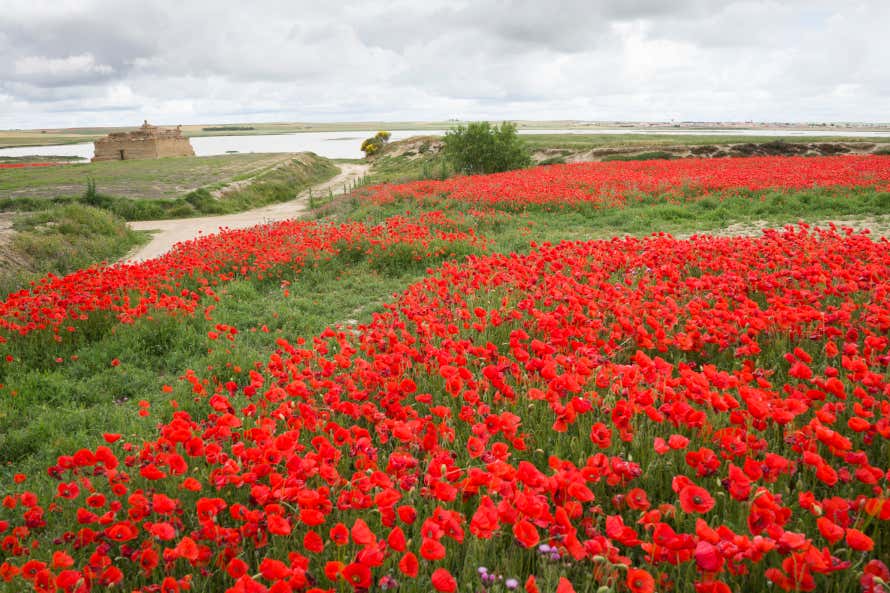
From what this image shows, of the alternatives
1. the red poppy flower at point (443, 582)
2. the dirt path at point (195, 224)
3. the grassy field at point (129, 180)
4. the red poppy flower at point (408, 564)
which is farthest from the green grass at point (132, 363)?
the grassy field at point (129, 180)

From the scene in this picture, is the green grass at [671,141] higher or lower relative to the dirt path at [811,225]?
higher

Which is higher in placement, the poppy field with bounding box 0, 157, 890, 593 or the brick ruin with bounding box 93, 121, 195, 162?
the brick ruin with bounding box 93, 121, 195, 162

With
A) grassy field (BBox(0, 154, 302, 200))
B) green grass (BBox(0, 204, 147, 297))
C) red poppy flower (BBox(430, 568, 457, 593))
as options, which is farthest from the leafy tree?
red poppy flower (BBox(430, 568, 457, 593))

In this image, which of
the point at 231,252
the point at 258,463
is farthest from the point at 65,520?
the point at 231,252

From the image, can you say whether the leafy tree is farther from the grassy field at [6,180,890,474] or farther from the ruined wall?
the grassy field at [6,180,890,474]

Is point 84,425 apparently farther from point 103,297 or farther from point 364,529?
point 364,529

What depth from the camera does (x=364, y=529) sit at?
1.77m

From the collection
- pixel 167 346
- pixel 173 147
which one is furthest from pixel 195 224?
pixel 173 147

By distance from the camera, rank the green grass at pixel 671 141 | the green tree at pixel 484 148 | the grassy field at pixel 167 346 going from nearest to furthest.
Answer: the grassy field at pixel 167 346 → the green tree at pixel 484 148 → the green grass at pixel 671 141

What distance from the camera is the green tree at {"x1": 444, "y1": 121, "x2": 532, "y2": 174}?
2992 cm

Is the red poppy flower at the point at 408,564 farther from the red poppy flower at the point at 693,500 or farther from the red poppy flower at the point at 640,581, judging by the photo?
the red poppy flower at the point at 693,500

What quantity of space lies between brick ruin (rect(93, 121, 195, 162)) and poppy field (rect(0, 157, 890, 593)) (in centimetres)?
5572

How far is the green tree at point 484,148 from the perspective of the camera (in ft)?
98.2

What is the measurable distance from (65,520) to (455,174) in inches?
1086
